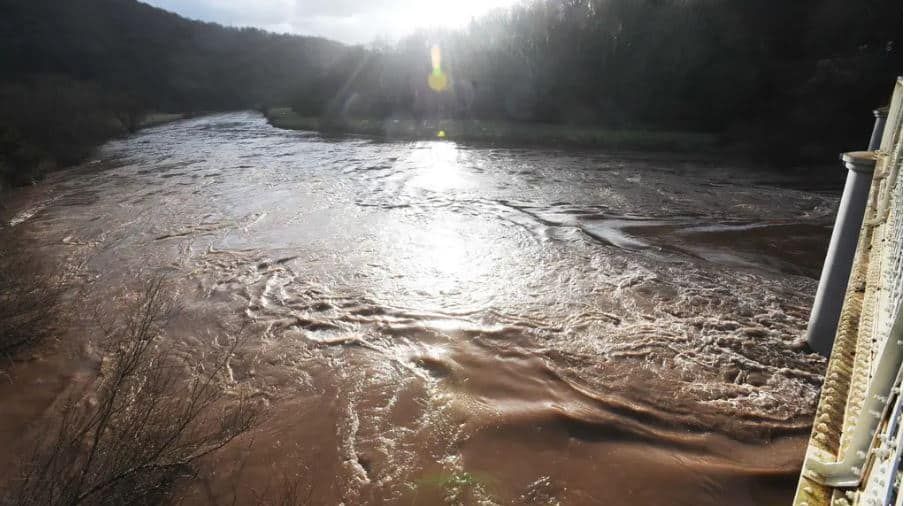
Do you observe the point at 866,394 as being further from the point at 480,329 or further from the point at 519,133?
the point at 519,133

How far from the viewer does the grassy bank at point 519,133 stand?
88.2 feet

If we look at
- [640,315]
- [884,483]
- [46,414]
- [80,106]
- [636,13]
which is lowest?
[46,414]

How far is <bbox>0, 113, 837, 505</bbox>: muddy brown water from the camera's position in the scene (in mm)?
5055

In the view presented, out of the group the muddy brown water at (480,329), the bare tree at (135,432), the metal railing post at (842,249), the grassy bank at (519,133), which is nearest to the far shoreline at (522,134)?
the grassy bank at (519,133)

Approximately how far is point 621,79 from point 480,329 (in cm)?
3072

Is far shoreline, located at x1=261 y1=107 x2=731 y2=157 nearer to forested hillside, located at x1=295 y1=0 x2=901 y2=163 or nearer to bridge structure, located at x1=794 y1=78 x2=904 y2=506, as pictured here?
forested hillside, located at x1=295 y1=0 x2=901 y2=163

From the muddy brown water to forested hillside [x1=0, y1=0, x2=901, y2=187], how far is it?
9.93 meters

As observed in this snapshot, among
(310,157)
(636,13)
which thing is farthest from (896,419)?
(636,13)

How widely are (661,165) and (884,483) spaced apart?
22.5 meters

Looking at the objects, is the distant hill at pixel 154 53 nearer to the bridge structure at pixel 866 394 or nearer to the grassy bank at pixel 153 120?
the grassy bank at pixel 153 120

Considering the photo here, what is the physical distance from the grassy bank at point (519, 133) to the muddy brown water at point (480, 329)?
10.6m

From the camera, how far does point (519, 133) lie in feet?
102

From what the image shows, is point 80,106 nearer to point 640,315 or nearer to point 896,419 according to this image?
point 640,315

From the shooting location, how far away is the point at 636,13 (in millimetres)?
34688
